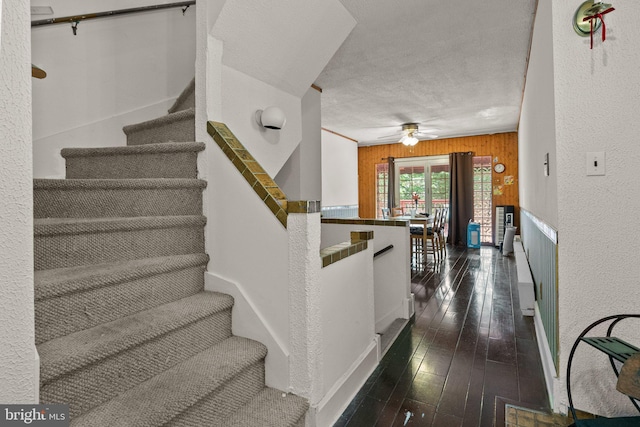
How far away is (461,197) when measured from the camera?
292 inches

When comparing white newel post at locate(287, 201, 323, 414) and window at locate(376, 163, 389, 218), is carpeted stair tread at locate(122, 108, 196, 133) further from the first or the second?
window at locate(376, 163, 389, 218)

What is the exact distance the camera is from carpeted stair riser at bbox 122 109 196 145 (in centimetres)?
212

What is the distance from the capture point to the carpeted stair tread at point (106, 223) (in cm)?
132

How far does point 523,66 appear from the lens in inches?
142

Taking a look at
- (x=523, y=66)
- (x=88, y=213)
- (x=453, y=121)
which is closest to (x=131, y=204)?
(x=88, y=213)

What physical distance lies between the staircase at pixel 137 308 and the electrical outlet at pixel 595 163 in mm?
1765

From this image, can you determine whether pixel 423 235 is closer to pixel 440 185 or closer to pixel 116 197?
pixel 440 185

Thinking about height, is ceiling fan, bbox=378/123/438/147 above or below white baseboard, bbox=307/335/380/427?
above

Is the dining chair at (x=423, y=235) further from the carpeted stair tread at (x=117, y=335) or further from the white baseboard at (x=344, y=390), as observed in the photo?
the carpeted stair tread at (x=117, y=335)

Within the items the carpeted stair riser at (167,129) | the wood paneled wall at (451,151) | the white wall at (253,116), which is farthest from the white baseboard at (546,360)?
the wood paneled wall at (451,151)

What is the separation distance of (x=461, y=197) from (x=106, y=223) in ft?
24.0

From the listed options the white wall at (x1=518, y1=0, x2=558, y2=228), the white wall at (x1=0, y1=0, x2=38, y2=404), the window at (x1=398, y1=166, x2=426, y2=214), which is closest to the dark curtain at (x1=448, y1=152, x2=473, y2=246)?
the window at (x1=398, y1=166, x2=426, y2=214)

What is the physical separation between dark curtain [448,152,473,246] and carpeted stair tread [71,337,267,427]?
22.2ft

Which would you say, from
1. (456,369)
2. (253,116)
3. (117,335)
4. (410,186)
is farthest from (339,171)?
(117,335)
